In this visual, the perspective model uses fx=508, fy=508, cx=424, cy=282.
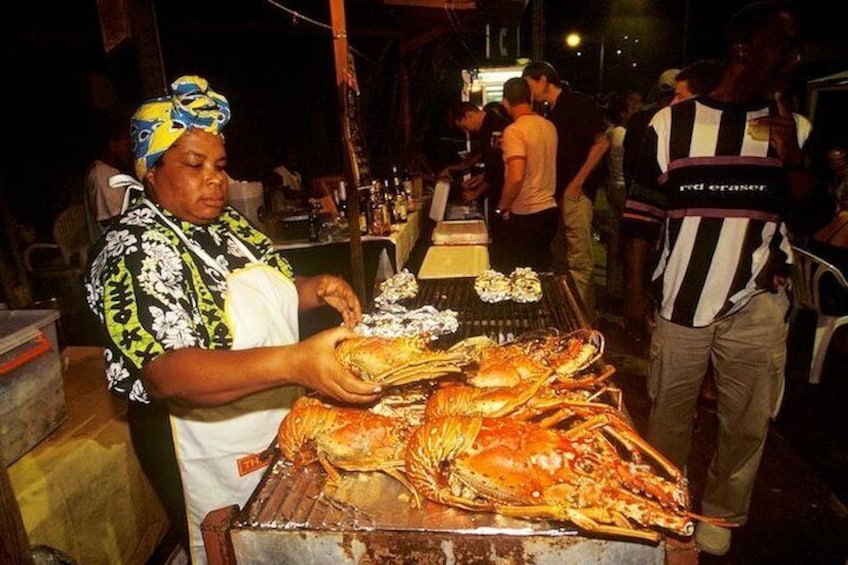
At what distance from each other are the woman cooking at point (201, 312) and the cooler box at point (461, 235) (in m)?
3.82

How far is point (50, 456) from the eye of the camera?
3.40 metres

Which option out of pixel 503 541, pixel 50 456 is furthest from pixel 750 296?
pixel 50 456

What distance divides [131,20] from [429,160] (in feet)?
35.7

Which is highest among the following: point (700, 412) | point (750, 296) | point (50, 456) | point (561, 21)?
point (561, 21)

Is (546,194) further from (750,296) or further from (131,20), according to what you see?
(131,20)

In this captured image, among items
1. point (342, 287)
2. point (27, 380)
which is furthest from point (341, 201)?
point (27, 380)

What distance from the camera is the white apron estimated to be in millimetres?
2557

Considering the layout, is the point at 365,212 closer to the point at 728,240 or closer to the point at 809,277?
the point at 728,240

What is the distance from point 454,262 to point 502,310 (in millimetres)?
1769

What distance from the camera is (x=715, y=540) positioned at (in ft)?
12.7

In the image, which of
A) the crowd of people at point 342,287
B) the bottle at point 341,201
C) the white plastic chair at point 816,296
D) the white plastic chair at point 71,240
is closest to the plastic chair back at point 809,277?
the white plastic chair at point 816,296

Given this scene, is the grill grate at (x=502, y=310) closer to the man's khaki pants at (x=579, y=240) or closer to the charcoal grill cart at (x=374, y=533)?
the charcoal grill cart at (x=374, y=533)

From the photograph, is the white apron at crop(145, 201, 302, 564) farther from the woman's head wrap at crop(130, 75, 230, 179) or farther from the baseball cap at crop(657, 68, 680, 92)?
the baseball cap at crop(657, 68, 680, 92)

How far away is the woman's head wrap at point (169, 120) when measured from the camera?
2.30 meters
